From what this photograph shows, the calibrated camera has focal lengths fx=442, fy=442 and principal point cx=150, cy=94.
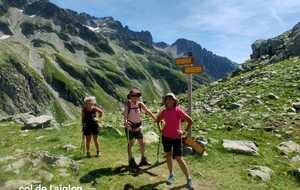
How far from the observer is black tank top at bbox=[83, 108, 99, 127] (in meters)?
19.7

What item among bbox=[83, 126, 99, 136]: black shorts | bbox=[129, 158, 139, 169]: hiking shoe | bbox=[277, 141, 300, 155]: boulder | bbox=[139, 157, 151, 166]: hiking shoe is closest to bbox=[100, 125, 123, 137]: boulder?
bbox=[83, 126, 99, 136]: black shorts

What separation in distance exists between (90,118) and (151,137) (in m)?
4.58

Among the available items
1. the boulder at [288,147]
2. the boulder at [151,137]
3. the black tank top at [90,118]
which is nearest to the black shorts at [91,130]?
the black tank top at [90,118]

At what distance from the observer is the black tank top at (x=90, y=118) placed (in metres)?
19.7

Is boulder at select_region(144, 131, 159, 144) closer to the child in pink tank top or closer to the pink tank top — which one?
the pink tank top

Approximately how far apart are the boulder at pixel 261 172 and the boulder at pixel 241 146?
203cm

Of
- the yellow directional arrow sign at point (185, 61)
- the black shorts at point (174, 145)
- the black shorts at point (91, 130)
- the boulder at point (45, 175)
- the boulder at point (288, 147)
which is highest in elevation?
the yellow directional arrow sign at point (185, 61)

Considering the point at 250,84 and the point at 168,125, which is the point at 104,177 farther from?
the point at 250,84

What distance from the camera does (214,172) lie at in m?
18.0

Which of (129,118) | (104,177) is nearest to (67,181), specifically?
(104,177)

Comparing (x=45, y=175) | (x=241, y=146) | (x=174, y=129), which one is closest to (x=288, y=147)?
(x=241, y=146)

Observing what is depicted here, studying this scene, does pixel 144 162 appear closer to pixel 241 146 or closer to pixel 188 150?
pixel 188 150

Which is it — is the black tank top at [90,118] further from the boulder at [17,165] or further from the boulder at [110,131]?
the boulder at [110,131]

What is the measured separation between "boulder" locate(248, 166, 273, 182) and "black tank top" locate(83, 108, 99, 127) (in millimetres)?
7033
